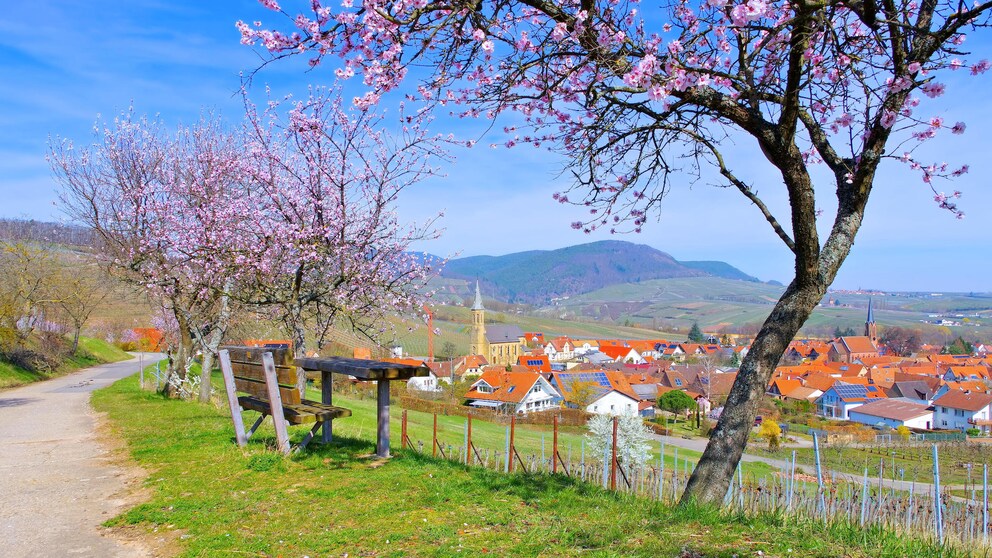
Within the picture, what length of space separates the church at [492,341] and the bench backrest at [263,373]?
313ft

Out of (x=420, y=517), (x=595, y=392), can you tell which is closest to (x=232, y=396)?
(x=420, y=517)

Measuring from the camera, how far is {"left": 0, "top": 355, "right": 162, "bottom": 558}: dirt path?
14.6ft

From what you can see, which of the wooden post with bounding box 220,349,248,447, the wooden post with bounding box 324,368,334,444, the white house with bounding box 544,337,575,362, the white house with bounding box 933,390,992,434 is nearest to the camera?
the wooden post with bounding box 220,349,248,447

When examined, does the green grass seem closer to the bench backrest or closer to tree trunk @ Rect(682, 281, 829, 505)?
the bench backrest

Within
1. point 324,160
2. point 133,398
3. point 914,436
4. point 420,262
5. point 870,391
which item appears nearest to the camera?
point 324,160

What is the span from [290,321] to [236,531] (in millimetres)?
5248

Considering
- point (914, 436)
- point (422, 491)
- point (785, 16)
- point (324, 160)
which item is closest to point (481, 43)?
point (785, 16)

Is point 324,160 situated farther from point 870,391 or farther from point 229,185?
point 870,391

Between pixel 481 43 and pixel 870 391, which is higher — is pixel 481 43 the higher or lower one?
the higher one

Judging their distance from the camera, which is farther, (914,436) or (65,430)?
(914,436)

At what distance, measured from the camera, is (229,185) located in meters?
13.4

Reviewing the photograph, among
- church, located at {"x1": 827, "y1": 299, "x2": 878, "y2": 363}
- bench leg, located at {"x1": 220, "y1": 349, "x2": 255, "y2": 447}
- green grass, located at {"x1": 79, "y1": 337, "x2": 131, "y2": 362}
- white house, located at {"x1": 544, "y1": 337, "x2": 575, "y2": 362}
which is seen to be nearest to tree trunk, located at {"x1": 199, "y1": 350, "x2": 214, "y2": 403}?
bench leg, located at {"x1": 220, "y1": 349, "x2": 255, "y2": 447}

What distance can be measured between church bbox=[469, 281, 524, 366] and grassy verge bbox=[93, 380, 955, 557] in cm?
9657

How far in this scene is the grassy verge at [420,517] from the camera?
151 inches
